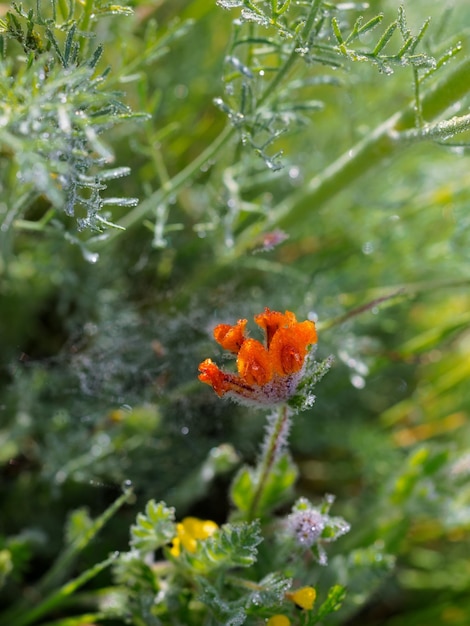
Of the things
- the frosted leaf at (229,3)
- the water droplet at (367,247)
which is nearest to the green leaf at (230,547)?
the frosted leaf at (229,3)

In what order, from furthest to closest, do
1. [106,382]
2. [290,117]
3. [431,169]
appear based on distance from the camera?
[431,169], [106,382], [290,117]

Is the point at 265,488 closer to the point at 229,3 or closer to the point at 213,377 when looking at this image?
the point at 213,377

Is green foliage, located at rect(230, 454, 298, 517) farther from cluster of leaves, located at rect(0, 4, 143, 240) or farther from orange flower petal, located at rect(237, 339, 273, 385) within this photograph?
cluster of leaves, located at rect(0, 4, 143, 240)

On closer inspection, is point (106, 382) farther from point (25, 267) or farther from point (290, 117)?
point (290, 117)

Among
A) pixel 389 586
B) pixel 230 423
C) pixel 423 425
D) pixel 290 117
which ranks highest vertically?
Answer: pixel 290 117

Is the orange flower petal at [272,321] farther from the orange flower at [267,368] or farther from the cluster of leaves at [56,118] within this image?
the cluster of leaves at [56,118]

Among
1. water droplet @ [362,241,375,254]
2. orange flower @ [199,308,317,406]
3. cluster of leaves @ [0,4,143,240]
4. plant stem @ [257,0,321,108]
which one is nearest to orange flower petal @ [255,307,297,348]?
orange flower @ [199,308,317,406]

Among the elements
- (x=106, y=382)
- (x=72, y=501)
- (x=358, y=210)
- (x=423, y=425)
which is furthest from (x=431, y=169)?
(x=72, y=501)

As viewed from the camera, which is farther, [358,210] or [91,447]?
[358,210]
